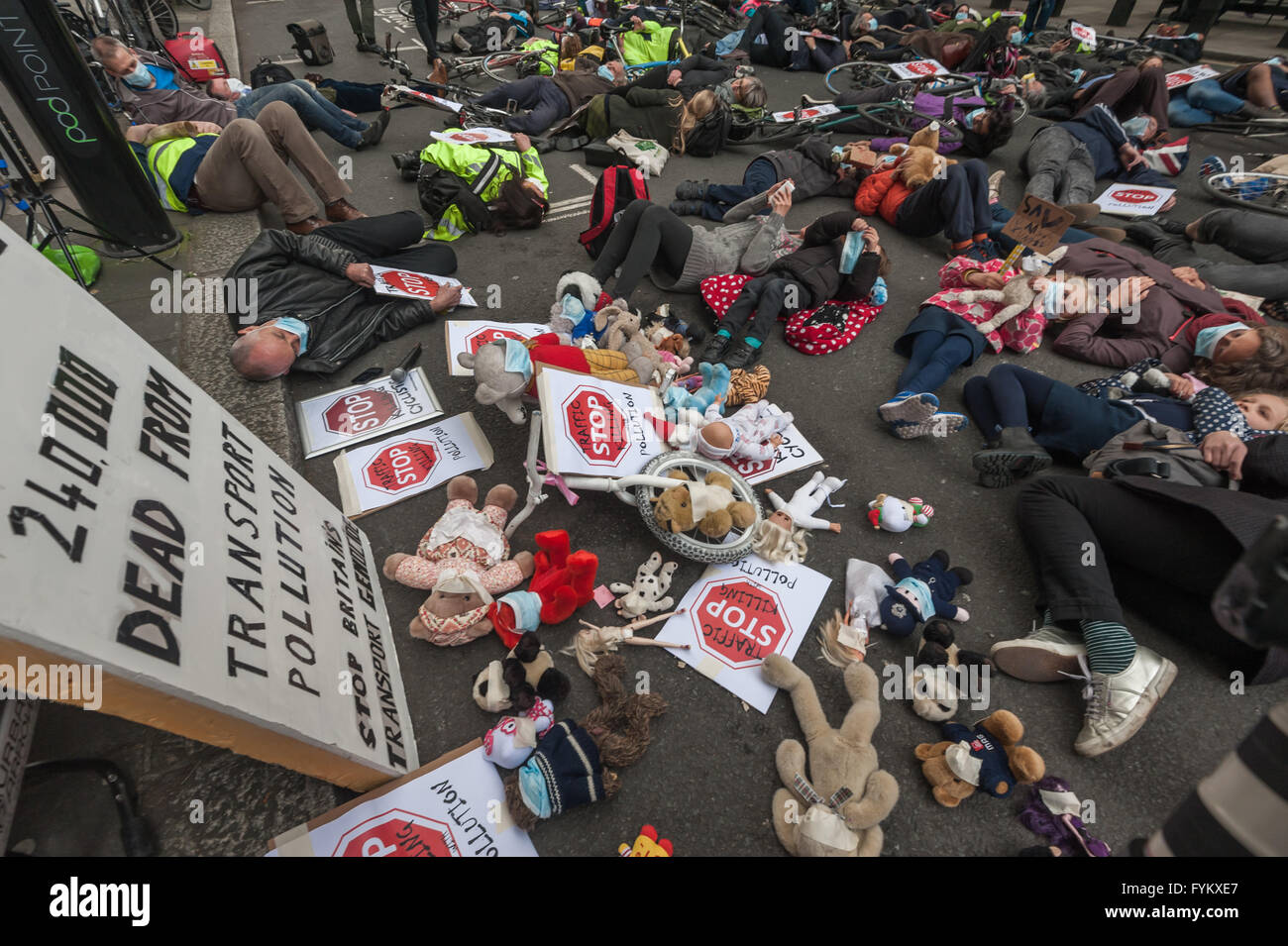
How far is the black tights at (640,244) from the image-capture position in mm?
3596

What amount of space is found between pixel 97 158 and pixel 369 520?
9.97ft

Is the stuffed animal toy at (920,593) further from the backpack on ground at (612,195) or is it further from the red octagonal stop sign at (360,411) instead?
the backpack on ground at (612,195)

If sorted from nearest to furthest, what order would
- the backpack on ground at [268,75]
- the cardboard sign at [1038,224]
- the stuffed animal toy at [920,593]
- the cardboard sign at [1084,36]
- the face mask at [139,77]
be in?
the stuffed animal toy at [920,593] → the cardboard sign at [1038,224] → the face mask at [139,77] → the backpack on ground at [268,75] → the cardboard sign at [1084,36]

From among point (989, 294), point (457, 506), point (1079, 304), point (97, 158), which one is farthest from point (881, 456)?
point (97, 158)

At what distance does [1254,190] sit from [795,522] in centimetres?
604

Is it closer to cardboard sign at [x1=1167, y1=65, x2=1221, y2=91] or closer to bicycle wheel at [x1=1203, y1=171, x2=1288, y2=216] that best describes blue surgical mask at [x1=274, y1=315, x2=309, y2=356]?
bicycle wheel at [x1=1203, y1=171, x2=1288, y2=216]

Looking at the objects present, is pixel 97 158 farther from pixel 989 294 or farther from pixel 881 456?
pixel 989 294

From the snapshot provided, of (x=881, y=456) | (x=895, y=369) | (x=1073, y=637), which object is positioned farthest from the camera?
(x=895, y=369)

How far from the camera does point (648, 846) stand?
1.72m

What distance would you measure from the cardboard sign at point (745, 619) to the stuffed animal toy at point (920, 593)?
11.3 inches

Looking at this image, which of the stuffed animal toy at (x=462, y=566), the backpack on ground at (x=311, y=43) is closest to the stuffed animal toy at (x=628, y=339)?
the stuffed animal toy at (x=462, y=566)

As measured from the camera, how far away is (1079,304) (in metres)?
3.71

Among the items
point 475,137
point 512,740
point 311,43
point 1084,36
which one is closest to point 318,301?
point 475,137

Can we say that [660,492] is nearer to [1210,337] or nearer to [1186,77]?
[1210,337]
